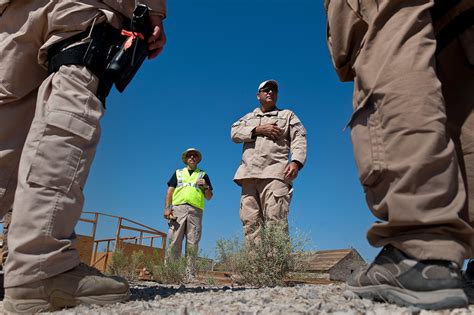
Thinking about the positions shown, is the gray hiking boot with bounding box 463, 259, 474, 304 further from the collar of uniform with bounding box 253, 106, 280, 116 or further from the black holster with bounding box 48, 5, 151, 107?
the collar of uniform with bounding box 253, 106, 280, 116

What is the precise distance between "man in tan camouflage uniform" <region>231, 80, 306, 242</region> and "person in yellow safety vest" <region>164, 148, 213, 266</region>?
2.29m

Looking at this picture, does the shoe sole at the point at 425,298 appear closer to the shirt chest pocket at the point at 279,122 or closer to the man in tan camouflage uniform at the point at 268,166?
the man in tan camouflage uniform at the point at 268,166

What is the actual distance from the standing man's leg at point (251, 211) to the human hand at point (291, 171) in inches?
16.8

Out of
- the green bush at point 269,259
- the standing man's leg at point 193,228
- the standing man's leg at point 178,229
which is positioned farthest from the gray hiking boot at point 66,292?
the standing man's leg at point 178,229

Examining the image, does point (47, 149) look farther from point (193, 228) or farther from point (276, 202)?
point (193, 228)

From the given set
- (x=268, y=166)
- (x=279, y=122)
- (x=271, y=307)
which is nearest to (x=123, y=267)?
(x=268, y=166)

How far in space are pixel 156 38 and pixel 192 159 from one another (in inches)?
257

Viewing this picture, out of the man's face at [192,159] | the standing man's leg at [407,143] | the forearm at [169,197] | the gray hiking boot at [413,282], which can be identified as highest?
the man's face at [192,159]

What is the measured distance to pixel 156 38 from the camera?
256 centimetres

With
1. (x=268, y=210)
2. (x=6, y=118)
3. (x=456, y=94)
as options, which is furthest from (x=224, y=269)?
(x=456, y=94)

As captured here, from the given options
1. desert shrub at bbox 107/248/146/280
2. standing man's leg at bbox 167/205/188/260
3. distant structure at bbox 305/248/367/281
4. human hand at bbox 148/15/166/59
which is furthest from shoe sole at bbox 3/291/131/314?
distant structure at bbox 305/248/367/281

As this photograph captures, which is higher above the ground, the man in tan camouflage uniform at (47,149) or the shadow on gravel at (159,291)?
the man in tan camouflage uniform at (47,149)

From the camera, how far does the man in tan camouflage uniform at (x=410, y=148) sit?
1438 millimetres

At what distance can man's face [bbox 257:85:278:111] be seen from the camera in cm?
604
